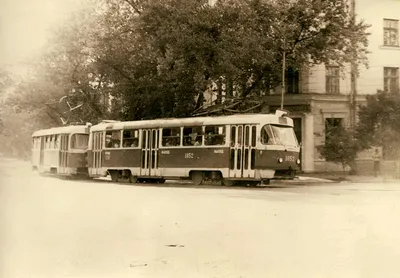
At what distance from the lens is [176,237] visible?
15.5 feet

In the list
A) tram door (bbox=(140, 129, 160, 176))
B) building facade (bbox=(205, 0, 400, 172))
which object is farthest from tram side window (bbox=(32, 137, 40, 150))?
building facade (bbox=(205, 0, 400, 172))

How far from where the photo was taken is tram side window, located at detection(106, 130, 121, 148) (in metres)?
10.5

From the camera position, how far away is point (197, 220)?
5.30 metres

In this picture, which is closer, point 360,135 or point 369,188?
point 369,188

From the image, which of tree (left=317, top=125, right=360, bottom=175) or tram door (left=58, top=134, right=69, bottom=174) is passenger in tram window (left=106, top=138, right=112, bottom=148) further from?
tree (left=317, top=125, right=360, bottom=175)

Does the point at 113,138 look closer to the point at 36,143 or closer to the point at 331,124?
the point at 36,143

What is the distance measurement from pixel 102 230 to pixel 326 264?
6.99 ft

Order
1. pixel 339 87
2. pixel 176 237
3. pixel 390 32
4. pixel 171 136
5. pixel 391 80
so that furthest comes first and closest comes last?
pixel 339 87
pixel 171 136
pixel 390 32
pixel 391 80
pixel 176 237

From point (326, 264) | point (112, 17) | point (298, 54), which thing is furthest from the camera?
point (298, 54)

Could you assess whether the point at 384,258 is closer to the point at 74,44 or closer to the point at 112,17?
the point at 74,44

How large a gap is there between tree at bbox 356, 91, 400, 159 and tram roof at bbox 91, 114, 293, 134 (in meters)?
1.36

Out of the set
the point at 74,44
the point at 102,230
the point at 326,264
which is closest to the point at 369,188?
the point at 326,264

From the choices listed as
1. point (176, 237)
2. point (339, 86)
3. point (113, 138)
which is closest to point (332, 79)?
point (339, 86)

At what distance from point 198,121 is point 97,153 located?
2678mm
